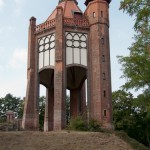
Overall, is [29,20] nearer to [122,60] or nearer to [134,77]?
[122,60]

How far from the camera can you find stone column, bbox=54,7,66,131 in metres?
31.6

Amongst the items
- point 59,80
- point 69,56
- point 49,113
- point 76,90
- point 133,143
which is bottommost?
point 133,143

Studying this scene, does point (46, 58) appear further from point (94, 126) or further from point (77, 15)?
point (94, 126)

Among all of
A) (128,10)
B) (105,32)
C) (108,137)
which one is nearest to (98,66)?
(105,32)

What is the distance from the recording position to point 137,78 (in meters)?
19.5

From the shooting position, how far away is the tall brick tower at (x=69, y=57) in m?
32.7

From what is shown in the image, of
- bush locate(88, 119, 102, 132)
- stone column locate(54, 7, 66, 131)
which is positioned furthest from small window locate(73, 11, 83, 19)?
bush locate(88, 119, 102, 132)

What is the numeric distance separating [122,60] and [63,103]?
11351mm

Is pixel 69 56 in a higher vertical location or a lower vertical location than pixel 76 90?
higher

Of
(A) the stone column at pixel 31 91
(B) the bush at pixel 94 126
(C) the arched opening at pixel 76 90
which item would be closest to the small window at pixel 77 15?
(A) the stone column at pixel 31 91

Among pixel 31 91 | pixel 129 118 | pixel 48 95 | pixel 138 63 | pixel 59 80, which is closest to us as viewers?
pixel 138 63

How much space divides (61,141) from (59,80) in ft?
31.0

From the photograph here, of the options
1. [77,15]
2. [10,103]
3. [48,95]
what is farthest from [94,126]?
[10,103]

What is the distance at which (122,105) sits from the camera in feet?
149
